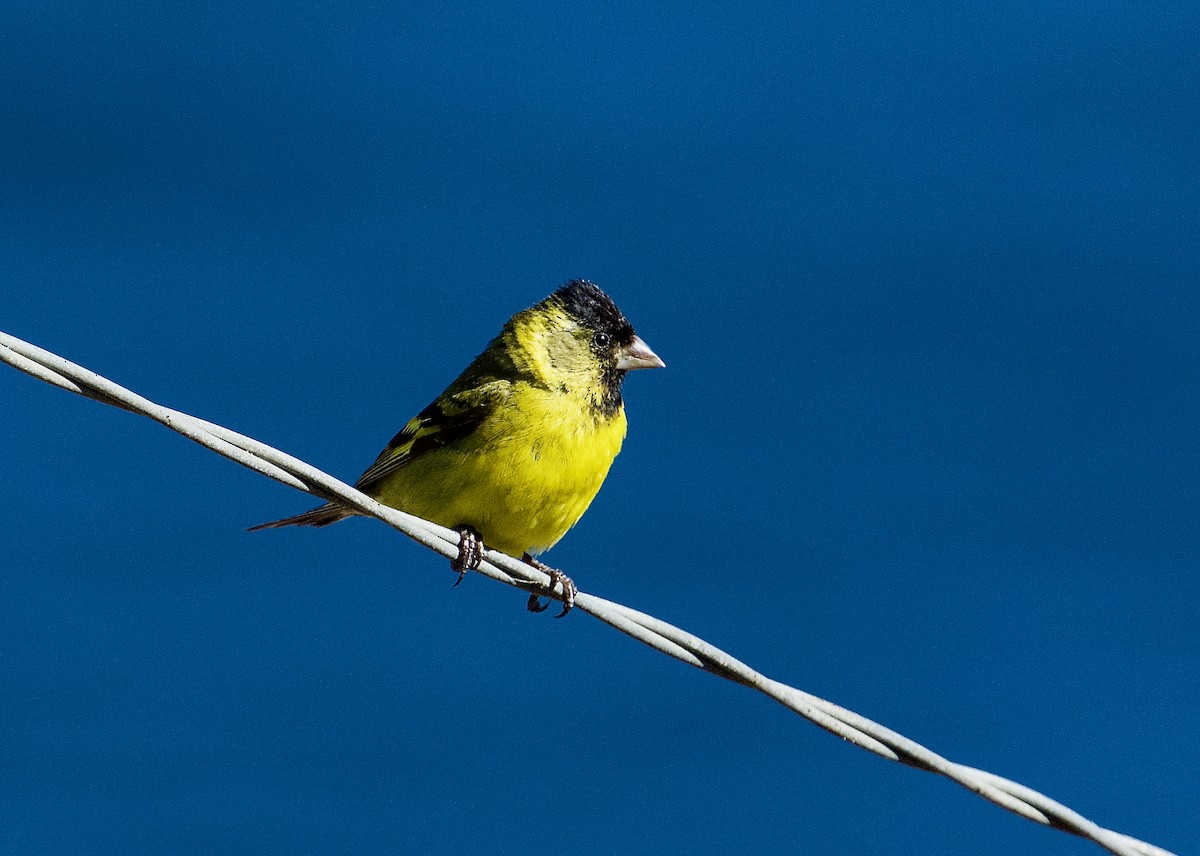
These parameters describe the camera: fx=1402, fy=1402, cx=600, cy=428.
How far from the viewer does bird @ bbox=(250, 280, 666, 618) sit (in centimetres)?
527

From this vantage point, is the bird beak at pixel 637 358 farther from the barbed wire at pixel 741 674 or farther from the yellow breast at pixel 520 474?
the barbed wire at pixel 741 674

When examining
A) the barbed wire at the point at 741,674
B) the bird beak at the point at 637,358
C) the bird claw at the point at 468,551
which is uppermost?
the bird beak at the point at 637,358

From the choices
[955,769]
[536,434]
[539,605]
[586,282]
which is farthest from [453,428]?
[955,769]

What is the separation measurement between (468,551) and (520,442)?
4.43 feet

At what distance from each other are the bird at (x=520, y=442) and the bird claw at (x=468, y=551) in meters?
0.01

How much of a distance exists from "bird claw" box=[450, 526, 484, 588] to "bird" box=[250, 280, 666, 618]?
0.01 metres

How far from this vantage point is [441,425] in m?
5.57

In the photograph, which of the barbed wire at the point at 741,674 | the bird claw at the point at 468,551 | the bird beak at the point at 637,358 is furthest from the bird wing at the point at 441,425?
the barbed wire at the point at 741,674

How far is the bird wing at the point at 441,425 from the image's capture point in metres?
5.48

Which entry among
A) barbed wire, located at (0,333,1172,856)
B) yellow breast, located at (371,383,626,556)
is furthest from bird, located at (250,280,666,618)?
barbed wire, located at (0,333,1172,856)

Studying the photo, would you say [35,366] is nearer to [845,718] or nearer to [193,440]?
[193,440]

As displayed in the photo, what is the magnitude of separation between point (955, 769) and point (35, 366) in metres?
2.14

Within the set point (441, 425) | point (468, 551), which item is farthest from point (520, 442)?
point (468, 551)

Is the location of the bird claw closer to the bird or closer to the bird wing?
the bird
